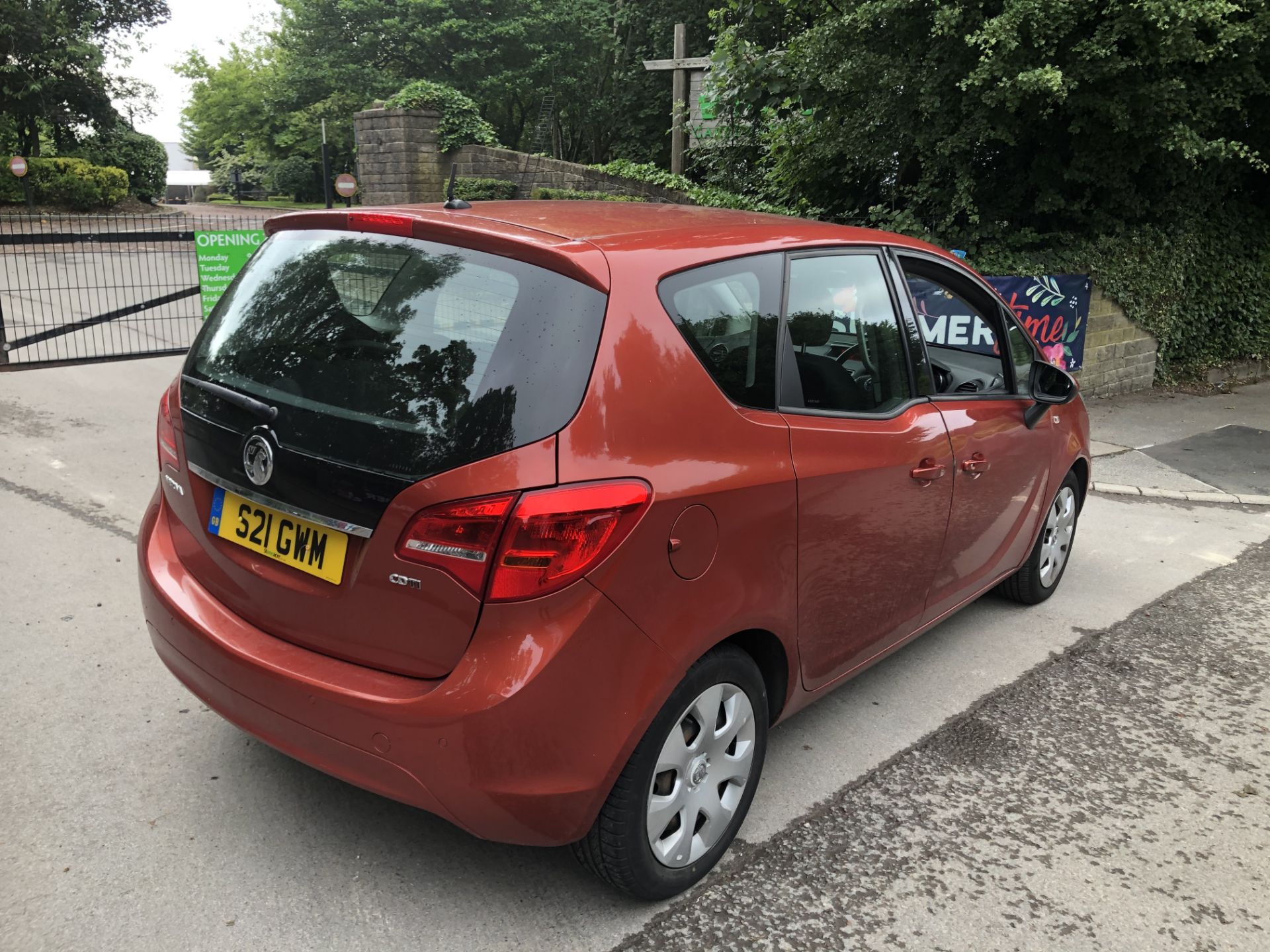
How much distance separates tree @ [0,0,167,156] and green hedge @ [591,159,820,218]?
23.8 m

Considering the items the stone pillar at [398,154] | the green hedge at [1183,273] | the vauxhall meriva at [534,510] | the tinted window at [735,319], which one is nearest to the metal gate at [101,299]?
the vauxhall meriva at [534,510]

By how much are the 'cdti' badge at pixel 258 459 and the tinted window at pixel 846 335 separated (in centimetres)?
141

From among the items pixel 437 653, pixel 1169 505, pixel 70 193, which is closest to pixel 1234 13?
pixel 1169 505

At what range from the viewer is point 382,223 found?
2559 millimetres

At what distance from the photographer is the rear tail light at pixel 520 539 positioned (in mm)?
2070

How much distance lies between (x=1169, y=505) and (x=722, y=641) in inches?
219

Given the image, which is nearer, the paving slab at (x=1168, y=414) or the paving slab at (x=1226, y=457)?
the paving slab at (x=1226, y=457)

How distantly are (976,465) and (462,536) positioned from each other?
2.15 meters

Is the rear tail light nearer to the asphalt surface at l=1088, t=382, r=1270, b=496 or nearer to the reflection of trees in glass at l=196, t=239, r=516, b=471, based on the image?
the reflection of trees in glass at l=196, t=239, r=516, b=471

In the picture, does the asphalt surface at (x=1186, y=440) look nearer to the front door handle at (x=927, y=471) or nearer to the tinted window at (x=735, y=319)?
the front door handle at (x=927, y=471)

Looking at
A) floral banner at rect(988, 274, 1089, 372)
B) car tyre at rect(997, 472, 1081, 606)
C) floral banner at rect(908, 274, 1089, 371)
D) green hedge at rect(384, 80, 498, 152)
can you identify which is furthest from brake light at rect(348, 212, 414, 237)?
green hedge at rect(384, 80, 498, 152)

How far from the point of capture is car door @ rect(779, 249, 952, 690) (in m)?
2.76

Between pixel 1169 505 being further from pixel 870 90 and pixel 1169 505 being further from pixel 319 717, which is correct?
pixel 319 717

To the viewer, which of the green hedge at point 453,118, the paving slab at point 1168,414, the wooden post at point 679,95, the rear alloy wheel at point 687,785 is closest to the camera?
the rear alloy wheel at point 687,785
